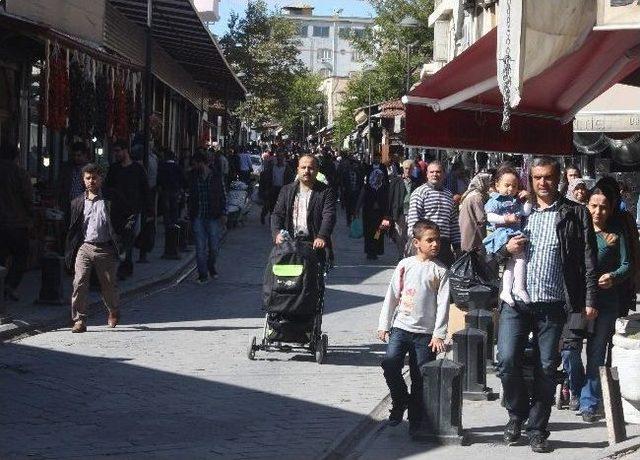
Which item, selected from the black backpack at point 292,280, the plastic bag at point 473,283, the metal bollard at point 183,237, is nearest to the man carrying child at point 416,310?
the plastic bag at point 473,283

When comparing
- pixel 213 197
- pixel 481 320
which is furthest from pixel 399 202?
pixel 481 320

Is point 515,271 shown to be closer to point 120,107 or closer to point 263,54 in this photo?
point 120,107

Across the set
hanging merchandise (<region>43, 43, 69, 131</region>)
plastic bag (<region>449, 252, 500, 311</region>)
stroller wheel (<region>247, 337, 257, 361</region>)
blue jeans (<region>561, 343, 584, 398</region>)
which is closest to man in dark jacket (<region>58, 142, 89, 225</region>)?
hanging merchandise (<region>43, 43, 69, 131</region>)

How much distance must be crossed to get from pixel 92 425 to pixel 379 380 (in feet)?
10.1

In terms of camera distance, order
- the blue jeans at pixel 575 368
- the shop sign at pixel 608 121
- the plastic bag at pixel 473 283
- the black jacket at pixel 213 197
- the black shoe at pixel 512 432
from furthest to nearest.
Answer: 1. the black jacket at pixel 213 197
2. the shop sign at pixel 608 121
3. the plastic bag at pixel 473 283
4. the blue jeans at pixel 575 368
5. the black shoe at pixel 512 432

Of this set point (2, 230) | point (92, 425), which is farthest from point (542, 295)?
point (2, 230)

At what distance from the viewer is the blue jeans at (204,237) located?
1914cm

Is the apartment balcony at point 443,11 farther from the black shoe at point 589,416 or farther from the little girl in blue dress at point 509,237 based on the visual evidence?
the little girl in blue dress at point 509,237

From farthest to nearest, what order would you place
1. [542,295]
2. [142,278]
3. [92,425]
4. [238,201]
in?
[238,201]
[142,278]
[92,425]
[542,295]

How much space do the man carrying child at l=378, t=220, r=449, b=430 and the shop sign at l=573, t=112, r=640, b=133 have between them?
16.3 feet

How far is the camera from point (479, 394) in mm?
10766

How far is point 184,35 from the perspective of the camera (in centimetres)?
2722

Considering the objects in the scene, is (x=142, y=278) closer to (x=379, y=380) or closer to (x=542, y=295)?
(x=379, y=380)

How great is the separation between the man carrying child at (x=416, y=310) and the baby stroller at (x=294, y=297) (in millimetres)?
2868
